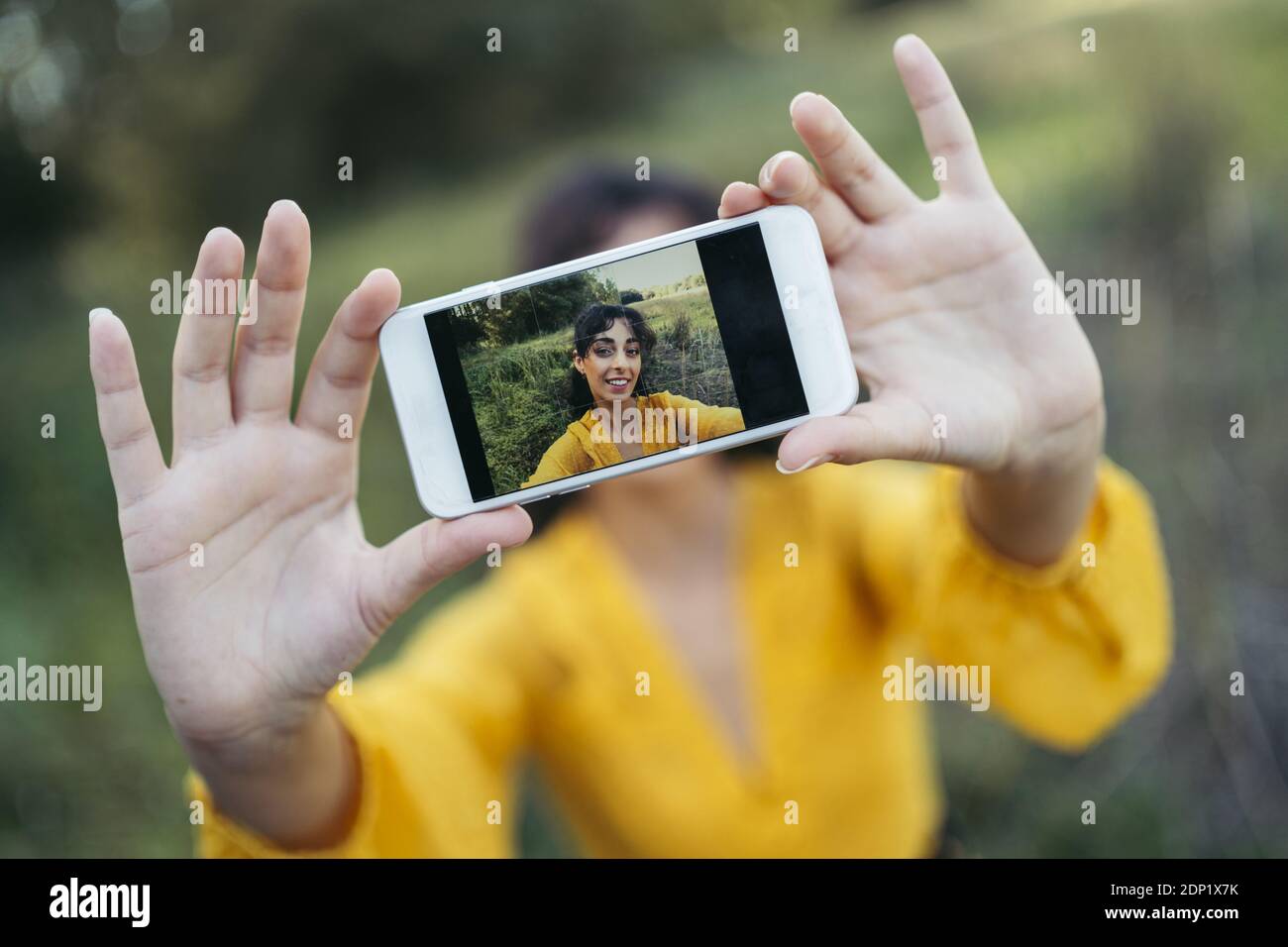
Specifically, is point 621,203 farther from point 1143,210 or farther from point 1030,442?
point 1143,210

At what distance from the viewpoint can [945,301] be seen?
85cm

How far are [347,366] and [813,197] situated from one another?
0.48 m

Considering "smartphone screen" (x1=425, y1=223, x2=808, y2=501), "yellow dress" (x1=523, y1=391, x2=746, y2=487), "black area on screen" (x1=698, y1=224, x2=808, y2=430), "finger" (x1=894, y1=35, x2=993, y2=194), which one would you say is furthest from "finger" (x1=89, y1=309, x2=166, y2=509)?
"finger" (x1=894, y1=35, x2=993, y2=194)

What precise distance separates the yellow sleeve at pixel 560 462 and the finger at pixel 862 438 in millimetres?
192

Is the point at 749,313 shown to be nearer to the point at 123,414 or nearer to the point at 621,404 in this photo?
the point at 621,404

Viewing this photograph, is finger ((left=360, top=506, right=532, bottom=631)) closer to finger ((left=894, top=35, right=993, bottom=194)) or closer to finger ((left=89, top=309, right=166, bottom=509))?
finger ((left=89, top=309, right=166, bottom=509))

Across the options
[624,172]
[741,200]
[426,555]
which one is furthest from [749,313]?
[624,172]

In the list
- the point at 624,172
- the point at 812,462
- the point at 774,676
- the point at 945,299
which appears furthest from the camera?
the point at 624,172

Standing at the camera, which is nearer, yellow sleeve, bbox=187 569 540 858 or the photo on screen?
the photo on screen

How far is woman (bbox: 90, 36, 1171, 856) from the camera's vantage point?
81 cm

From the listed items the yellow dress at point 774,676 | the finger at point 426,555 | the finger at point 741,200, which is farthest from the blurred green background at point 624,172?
the finger at point 426,555

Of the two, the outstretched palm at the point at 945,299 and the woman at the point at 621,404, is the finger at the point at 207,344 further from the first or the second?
the outstretched palm at the point at 945,299

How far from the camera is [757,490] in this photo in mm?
1293

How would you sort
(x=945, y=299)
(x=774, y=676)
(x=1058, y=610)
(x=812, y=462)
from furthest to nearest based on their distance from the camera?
(x=774, y=676)
(x=1058, y=610)
(x=945, y=299)
(x=812, y=462)
